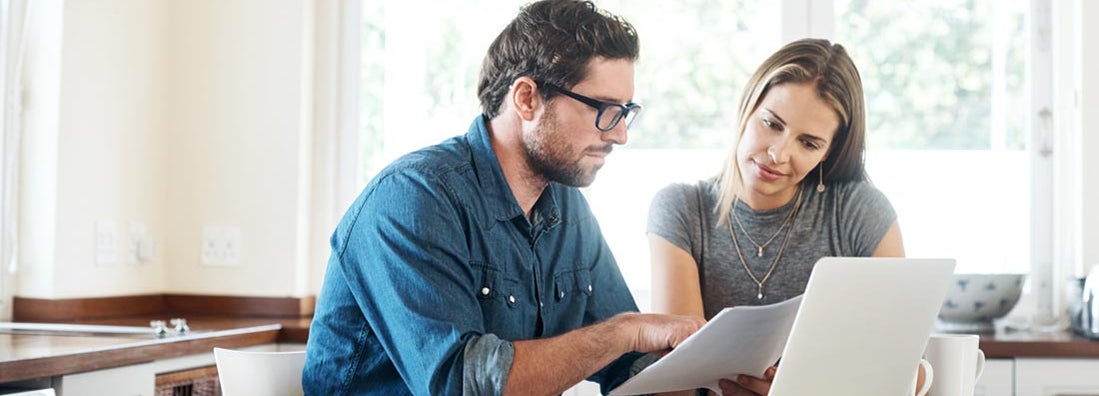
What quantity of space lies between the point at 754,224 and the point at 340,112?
1491 millimetres

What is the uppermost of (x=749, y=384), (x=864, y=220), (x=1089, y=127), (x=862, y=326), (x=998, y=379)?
(x=1089, y=127)

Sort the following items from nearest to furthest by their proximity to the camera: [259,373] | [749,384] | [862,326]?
[862,326] < [259,373] < [749,384]

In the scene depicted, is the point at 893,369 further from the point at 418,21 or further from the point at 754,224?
the point at 418,21

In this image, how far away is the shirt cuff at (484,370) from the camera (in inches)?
61.0

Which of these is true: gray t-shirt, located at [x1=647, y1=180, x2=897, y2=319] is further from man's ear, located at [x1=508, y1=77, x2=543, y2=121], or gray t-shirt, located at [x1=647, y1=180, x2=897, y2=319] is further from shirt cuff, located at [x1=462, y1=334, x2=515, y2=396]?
shirt cuff, located at [x1=462, y1=334, x2=515, y2=396]

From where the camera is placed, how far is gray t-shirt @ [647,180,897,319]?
2.18 m

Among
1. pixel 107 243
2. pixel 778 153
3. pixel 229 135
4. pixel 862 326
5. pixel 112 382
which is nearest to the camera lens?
pixel 862 326

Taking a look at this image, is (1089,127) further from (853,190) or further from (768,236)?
(768,236)

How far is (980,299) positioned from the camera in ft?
9.40

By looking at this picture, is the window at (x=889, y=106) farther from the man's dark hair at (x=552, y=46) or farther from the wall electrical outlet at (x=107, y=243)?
the man's dark hair at (x=552, y=46)

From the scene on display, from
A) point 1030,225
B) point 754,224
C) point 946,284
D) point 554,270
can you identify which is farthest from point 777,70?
point 1030,225

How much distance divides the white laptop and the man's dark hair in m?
0.56

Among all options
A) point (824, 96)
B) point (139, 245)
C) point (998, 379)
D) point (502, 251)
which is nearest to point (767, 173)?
point (824, 96)

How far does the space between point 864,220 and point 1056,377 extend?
80cm
